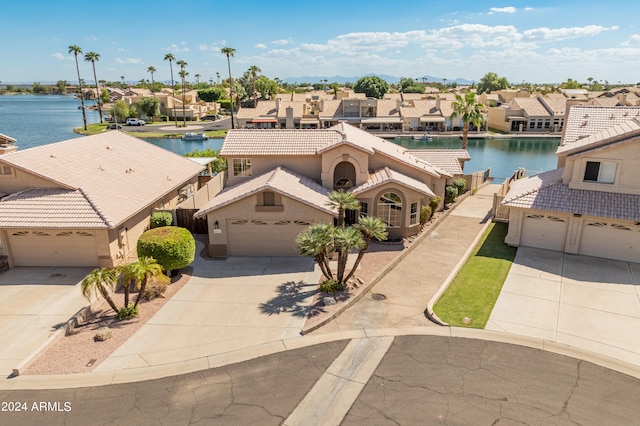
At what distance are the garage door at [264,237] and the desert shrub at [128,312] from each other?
23.5 feet

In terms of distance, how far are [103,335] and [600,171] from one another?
26353 millimetres

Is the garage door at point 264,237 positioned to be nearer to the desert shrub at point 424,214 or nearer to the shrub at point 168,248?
the shrub at point 168,248

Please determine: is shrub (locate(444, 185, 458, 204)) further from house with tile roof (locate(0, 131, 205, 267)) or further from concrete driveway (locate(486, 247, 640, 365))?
house with tile roof (locate(0, 131, 205, 267))

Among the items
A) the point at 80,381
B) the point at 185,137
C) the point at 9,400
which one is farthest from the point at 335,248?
the point at 185,137

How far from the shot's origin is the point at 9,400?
12.9 metres

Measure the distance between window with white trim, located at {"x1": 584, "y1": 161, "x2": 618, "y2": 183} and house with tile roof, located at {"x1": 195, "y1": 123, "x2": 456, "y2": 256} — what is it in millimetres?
8789

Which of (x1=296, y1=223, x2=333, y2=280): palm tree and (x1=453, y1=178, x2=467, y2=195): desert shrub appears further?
(x1=453, y1=178, x2=467, y2=195): desert shrub

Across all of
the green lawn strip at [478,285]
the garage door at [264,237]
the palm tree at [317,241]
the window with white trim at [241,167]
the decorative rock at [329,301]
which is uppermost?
the window with white trim at [241,167]

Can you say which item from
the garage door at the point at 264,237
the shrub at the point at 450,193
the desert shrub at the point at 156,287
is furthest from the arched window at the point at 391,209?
the desert shrub at the point at 156,287

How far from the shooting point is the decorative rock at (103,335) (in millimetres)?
15930

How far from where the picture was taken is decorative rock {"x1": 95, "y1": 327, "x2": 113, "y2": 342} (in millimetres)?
15930

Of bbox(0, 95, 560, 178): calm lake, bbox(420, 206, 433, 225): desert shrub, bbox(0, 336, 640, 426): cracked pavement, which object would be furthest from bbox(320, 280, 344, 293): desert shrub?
bbox(0, 95, 560, 178): calm lake

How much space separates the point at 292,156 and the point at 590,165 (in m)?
17.8

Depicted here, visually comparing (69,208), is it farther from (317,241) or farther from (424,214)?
(424,214)
